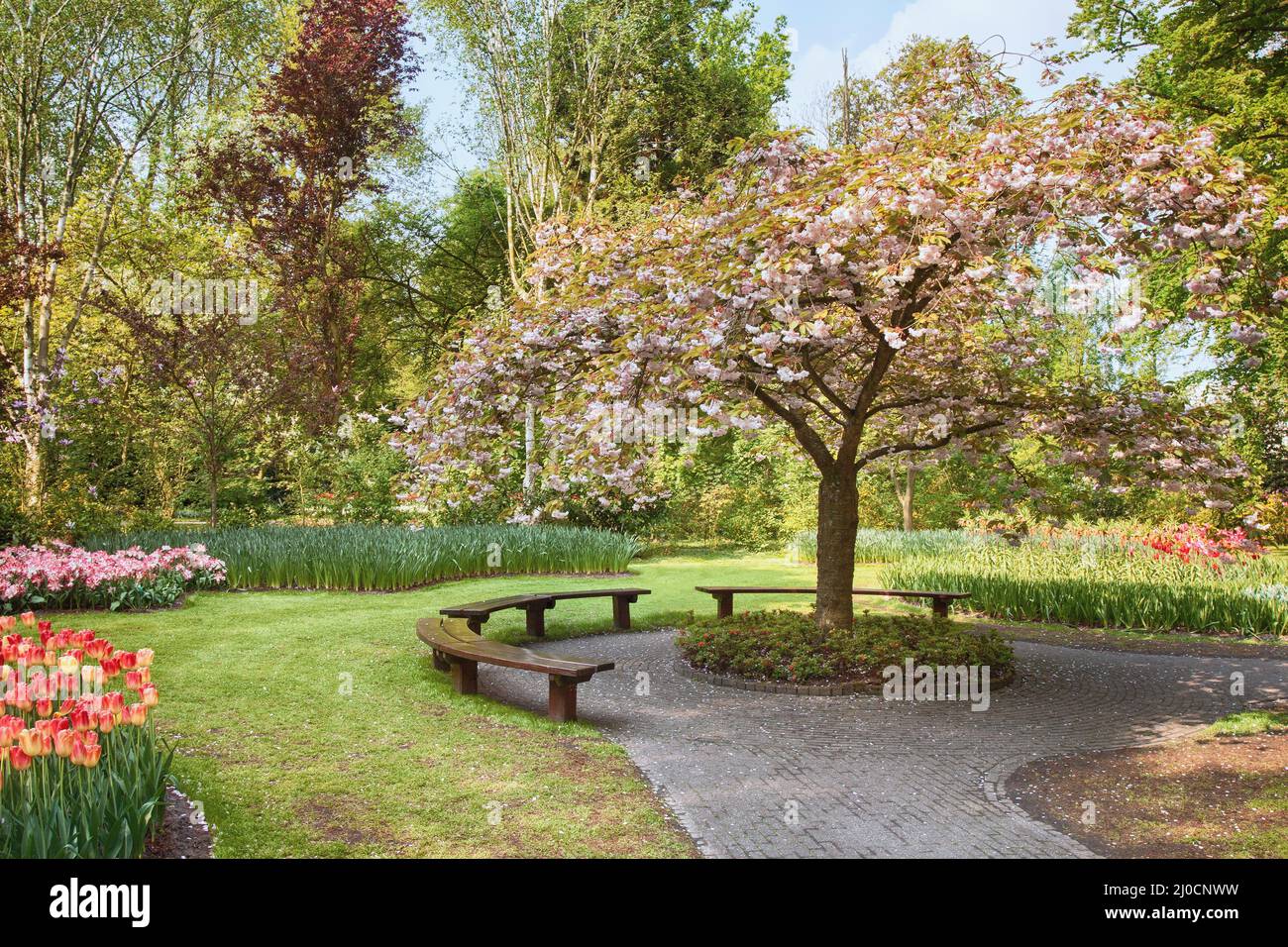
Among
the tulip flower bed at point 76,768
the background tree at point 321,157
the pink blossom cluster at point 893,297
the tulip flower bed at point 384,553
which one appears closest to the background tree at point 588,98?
the background tree at point 321,157

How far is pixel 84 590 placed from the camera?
29.9 ft

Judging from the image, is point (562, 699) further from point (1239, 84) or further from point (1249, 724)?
point (1239, 84)

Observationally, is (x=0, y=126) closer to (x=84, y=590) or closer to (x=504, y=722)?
(x=84, y=590)

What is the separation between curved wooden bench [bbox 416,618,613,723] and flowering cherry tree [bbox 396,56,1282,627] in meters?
1.39

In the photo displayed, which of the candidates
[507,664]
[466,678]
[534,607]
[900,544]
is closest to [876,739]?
[507,664]

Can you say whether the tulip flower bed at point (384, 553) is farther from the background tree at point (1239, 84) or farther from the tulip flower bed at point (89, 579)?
the background tree at point (1239, 84)

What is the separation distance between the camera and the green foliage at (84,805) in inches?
112

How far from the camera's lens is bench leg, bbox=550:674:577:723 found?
582cm

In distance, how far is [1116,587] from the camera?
32.9 ft

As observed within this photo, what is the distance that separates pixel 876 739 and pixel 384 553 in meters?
7.35

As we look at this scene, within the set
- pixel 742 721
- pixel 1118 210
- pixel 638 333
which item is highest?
pixel 1118 210
